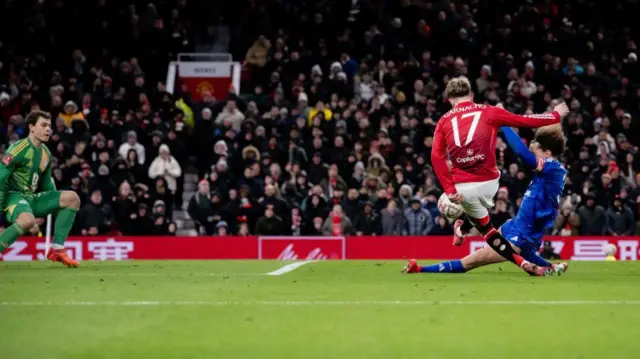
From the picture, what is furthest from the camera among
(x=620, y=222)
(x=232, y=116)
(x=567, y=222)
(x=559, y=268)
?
(x=232, y=116)

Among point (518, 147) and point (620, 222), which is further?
point (620, 222)

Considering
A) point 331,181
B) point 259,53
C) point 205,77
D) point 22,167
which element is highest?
point 259,53

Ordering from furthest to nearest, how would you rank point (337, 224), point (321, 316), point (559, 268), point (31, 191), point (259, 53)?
point (259, 53)
point (337, 224)
point (31, 191)
point (559, 268)
point (321, 316)

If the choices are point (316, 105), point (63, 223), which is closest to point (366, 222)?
point (316, 105)

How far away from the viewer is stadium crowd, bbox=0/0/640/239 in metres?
22.0

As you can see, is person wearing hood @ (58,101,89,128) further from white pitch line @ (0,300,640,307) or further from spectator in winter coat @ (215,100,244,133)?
white pitch line @ (0,300,640,307)

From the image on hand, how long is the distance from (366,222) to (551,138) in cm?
1034

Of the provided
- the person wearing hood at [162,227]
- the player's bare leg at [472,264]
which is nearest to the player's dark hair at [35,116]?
the player's bare leg at [472,264]

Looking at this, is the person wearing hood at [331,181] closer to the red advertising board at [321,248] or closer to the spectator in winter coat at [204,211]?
the red advertising board at [321,248]

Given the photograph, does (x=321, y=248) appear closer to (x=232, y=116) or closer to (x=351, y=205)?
(x=351, y=205)

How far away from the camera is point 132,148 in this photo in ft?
76.4

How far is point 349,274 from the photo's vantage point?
39.7ft

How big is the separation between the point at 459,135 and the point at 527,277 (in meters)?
1.67

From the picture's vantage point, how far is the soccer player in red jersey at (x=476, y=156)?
10898 mm
